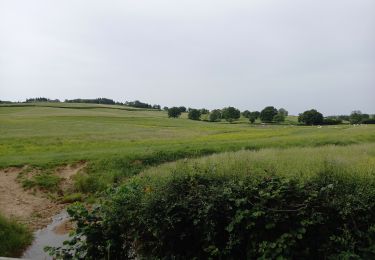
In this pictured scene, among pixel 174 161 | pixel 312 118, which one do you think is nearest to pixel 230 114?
pixel 312 118

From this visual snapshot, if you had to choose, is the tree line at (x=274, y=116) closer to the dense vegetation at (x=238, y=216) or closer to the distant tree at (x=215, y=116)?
the distant tree at (x=215, y=116)

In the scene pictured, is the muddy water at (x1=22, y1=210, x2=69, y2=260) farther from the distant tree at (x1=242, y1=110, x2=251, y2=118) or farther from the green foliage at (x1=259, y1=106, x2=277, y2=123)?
the distant tree at (x1=242, y1=110, x2=251, y2=118)

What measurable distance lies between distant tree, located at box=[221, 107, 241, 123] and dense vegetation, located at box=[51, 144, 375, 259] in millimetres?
88689

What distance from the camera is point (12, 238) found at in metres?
11.2

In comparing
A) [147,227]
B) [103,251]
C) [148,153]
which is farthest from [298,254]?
[148,153]

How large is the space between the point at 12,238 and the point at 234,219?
8117 mm

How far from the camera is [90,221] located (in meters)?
7.11

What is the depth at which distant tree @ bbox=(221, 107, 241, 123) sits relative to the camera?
96.2 metres

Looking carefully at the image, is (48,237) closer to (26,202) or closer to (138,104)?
(26,202)

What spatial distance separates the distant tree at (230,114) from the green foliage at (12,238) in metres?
84.7

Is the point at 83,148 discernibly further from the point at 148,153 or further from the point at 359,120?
the point at 359,120

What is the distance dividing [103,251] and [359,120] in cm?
9474

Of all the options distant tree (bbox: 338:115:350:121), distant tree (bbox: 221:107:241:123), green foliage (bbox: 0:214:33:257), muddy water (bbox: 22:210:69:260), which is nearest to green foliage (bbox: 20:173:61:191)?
muddy water (bbox: 22:210:69:260)

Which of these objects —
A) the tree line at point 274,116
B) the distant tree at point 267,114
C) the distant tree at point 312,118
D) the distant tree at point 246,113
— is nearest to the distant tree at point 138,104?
the tree line at point 274,116
